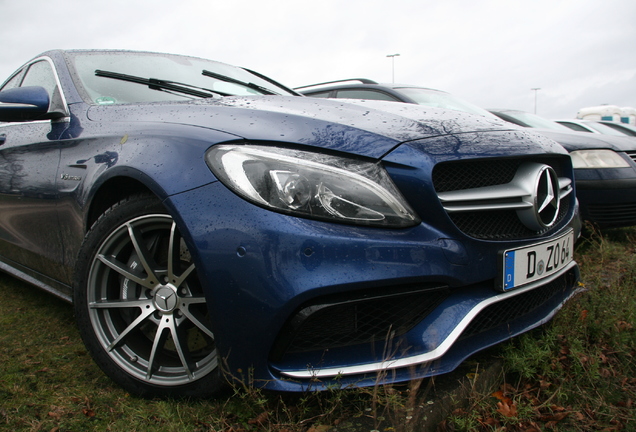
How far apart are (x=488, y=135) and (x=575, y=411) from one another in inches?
37.5

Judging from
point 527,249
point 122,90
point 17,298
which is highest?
point 122,90

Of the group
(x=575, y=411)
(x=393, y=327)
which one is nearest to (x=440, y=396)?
(x=393, y=327)

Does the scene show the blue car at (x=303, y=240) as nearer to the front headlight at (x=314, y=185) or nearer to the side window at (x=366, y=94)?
the front headlight at (x=314, y=185)

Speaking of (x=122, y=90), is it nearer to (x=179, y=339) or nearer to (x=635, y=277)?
(x=179, y=339)

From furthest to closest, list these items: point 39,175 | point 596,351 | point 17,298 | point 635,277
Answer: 1. point 17,298
2. point 635,277
3. point 39,175
4. point 596,351

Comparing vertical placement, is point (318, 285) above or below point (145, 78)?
below

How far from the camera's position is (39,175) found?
234cm

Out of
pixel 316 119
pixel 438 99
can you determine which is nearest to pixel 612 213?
pixel 438 99

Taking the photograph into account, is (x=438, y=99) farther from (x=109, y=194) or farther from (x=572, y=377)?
(x=109, y=194)

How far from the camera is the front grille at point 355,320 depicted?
4.73 ft

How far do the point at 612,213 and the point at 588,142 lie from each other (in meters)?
0.59

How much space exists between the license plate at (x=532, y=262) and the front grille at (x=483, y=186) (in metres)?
0.05

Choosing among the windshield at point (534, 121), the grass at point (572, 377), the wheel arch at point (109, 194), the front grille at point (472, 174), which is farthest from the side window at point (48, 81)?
the windshield at point (534, 121)

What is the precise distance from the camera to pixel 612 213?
149 inches
